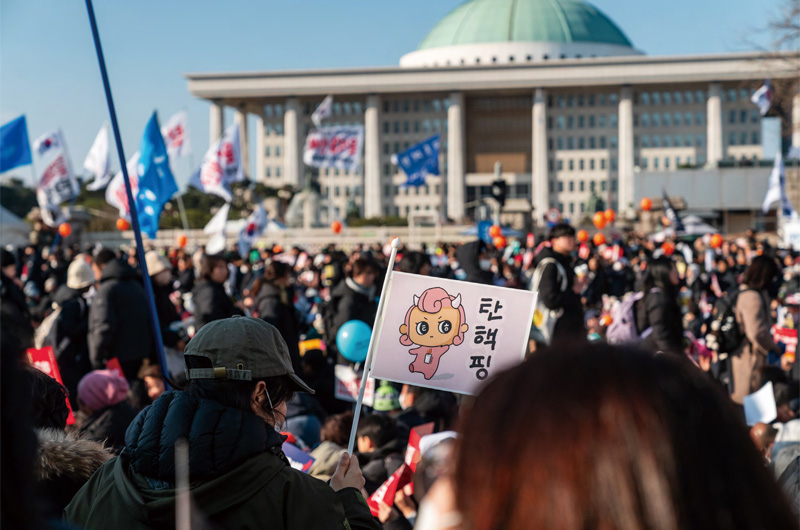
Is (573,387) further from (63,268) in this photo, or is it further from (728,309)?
(63,268)

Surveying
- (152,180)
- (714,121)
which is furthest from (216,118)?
(152,180)

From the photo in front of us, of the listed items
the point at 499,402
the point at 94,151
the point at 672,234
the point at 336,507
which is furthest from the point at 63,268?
the point at 499,402

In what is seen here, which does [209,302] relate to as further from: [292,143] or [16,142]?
[292,143]

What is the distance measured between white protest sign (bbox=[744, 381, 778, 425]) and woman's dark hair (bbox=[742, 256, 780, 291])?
1296 millimetres

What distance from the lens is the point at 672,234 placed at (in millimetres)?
18984

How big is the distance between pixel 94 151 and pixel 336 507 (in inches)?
783

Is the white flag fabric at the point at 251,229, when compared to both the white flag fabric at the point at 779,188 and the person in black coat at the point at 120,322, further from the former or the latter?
the person in black coat at the point at 120,322

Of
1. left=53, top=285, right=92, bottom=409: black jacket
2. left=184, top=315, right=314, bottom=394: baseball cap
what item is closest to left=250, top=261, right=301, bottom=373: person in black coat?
left=53, top=285, right=92, bottom=409: black jacket

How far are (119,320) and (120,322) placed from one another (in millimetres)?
16

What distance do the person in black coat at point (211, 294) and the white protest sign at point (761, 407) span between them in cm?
310

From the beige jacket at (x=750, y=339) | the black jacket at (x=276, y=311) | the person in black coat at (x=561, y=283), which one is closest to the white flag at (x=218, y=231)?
the black jacket at (x=276, y=311)

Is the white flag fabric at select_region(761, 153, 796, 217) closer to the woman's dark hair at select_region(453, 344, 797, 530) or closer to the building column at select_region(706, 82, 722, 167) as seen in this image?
the woman's dark hair at select_region(453, 344, 797, 530)

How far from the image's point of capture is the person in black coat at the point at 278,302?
6.40 metres

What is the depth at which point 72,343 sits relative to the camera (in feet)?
20.9
